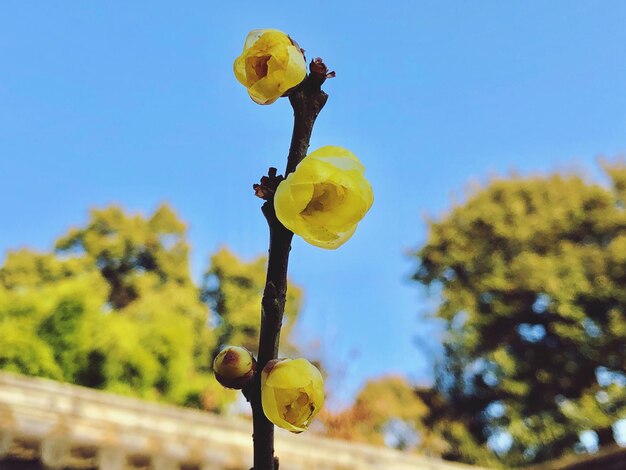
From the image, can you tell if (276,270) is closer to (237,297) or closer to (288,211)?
(288,211)

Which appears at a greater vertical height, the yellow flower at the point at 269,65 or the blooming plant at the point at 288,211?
the yellow flower at the point at 269,65

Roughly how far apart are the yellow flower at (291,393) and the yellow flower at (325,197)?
11cm

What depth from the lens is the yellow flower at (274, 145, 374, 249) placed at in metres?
0.49

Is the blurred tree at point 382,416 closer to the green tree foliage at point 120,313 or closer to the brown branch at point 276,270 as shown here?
the green tree foliage at point 120,313

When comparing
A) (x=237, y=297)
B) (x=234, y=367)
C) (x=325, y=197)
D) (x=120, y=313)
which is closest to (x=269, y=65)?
(x=325, y=197)

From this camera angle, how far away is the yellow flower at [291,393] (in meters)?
0.48

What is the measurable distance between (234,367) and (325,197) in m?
0.16

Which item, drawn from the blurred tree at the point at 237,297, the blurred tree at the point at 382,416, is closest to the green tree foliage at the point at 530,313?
the blurred tree at the point at 382,416

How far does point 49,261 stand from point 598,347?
13.2 metres

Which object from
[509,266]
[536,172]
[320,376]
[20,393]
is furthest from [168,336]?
[320,376]

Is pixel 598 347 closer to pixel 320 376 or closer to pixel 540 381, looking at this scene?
pixel 540 381

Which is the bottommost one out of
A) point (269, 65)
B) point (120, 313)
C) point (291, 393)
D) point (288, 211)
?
point (291, 393)

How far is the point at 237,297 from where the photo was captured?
17703 millimetres

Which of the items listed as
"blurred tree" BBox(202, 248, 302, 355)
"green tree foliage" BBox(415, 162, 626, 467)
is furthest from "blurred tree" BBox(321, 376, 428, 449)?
"blurred tree" BBox(202, 248, 302, 355)
